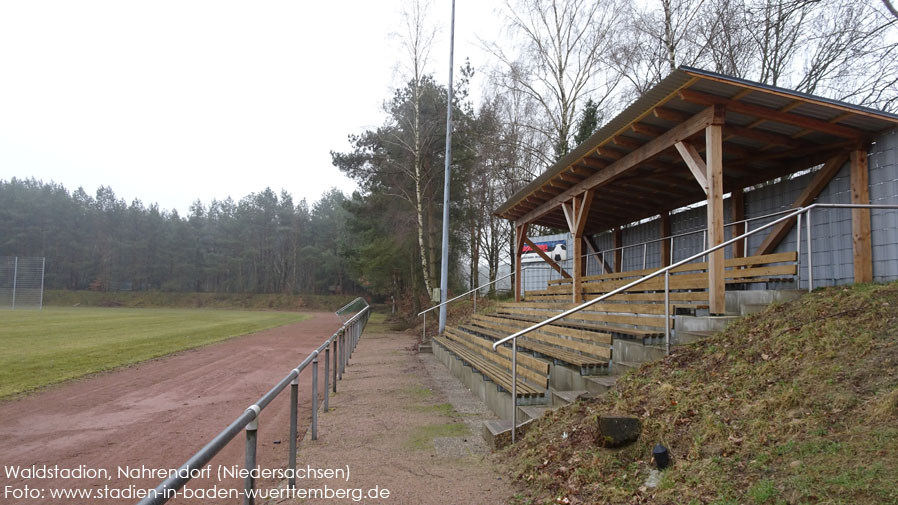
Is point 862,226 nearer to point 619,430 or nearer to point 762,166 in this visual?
point 762,166

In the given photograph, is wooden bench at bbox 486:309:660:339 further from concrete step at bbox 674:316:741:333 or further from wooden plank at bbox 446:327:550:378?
wooden plank at bbox 446:327:550:378

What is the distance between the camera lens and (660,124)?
7422 millimetres

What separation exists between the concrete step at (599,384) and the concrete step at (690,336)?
876 mm

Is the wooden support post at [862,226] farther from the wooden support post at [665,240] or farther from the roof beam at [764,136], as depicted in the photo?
the wooden support post at [665,240]

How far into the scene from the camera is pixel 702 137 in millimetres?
7562

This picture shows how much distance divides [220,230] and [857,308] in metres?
74.2

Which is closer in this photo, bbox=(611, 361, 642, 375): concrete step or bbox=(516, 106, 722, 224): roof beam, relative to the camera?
bbox=(611, 361, 642, 375): concrete step

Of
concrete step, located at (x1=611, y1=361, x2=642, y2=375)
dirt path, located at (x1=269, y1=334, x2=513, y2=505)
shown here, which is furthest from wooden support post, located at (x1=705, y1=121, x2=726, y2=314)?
dirt path, located at (x1=269, y1=334, x2=513, y2=505)

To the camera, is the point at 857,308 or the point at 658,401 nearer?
the point at 658,401

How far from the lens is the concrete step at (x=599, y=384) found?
5441 mm

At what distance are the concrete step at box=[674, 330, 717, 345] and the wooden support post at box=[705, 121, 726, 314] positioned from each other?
57cm

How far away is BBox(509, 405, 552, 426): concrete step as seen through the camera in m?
5.46

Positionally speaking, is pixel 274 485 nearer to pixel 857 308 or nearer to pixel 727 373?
pixel 727 373

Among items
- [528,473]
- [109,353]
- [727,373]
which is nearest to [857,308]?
[727,373]
